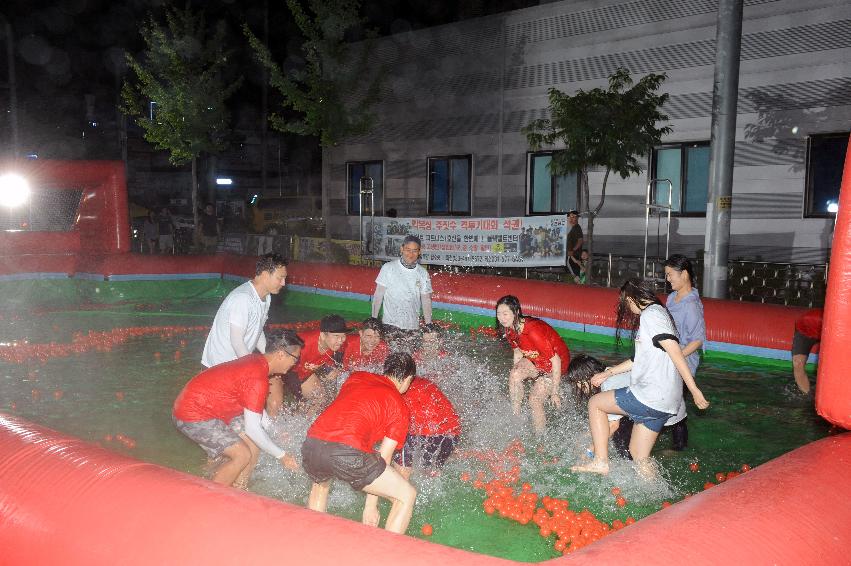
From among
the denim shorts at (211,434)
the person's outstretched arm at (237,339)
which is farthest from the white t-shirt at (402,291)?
the denim shorts at (211,434)

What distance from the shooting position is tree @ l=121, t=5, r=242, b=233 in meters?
28.0

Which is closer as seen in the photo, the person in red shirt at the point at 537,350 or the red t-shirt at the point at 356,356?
the person in red shirt at the point at 537,350

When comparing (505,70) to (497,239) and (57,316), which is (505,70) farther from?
(57,316)

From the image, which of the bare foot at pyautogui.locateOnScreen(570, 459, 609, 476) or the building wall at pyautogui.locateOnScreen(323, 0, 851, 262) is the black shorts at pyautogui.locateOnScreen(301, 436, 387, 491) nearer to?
the bare foot at pyautogui.locateOnScreen(570, 459, 609, 476)

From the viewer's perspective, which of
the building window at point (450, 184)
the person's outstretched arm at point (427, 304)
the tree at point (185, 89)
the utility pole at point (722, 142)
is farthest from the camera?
the tree at point (185, 89)

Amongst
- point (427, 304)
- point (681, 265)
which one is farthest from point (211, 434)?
Result: point (681, 265)

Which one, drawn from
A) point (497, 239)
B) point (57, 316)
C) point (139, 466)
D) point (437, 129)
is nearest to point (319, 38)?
point (437, 129)

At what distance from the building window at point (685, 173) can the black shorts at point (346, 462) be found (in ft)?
48.3

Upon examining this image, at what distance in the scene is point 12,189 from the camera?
16156 millimetres

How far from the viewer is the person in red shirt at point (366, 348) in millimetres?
7344

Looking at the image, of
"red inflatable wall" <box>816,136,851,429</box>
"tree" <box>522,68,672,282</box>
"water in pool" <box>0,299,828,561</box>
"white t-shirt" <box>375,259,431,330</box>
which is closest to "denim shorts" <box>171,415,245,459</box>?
"water in pool" <box>0,299,828,561</box>

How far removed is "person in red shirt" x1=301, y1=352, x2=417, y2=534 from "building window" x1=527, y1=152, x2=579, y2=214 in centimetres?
1568

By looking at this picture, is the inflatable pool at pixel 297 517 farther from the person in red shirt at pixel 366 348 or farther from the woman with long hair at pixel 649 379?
the person in red shirt at pixel 366 348

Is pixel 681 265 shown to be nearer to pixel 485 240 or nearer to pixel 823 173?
pixel 485 240
